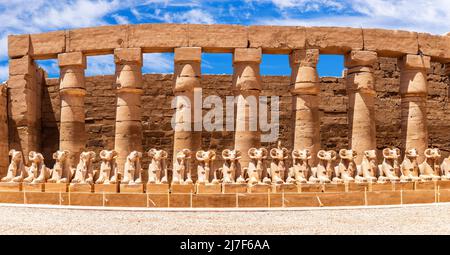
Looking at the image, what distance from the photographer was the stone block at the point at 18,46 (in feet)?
64.0

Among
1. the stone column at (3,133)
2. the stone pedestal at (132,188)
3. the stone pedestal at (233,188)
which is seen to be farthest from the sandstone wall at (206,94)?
the stone pedestal at (233,188)

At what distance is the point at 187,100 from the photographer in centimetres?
1808

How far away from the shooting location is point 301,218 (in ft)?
37.3

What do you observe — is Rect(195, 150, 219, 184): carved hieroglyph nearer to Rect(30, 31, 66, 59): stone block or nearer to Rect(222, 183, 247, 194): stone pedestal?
Rect(222, 183, 247, 194): stone pedestal

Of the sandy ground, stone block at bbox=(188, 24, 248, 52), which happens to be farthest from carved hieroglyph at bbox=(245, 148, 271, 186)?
stone block at bbox=(188, 24, 248, 52)

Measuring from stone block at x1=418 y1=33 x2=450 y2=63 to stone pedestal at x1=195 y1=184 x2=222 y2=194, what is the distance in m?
9.67

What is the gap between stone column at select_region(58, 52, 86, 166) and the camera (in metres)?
18.8

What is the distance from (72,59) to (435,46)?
13.0 meters

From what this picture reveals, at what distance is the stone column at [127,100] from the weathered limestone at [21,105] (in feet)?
11.5

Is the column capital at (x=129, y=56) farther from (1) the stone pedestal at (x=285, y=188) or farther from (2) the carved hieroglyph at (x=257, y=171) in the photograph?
(1) the stone pedestal at (x=285, y=188)

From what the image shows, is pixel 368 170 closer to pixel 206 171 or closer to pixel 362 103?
pixel 362 103

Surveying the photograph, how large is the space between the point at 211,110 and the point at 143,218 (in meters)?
14.1

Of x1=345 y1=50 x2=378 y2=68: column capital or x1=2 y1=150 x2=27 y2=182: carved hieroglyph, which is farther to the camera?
x1=345 y1=50 x2=378 y2=68: column capital

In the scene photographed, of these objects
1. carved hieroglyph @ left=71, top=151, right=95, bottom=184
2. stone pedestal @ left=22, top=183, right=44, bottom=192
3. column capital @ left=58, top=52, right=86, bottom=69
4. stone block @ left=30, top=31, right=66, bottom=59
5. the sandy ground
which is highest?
stone block @ left=30, top=31, right=66, bottom=59
